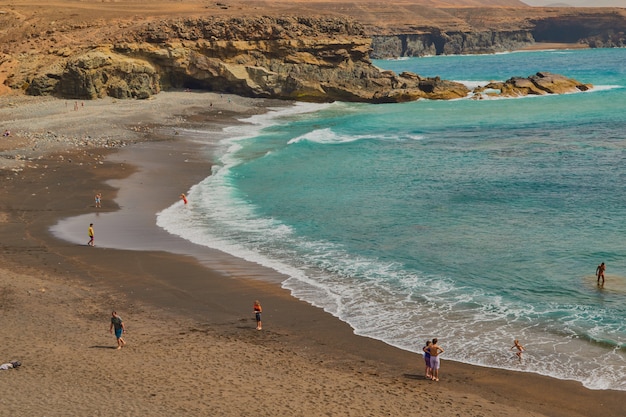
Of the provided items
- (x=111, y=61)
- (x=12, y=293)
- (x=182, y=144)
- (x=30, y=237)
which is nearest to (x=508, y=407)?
(x=12, y=293)

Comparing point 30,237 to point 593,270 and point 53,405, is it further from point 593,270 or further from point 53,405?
point 593,270

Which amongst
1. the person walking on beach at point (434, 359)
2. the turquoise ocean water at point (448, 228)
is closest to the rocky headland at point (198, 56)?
the turquoise ocean water at point (448, 228)

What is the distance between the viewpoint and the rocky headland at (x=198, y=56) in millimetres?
60906

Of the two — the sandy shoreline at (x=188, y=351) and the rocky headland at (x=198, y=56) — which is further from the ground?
the rocky headland at (x=198, y=56)

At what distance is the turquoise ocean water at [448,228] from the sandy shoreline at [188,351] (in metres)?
1.03

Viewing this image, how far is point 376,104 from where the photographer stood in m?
69.4

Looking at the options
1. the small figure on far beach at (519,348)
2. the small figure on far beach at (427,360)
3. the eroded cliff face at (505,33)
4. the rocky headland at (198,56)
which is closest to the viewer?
the small figure on far beach at (427,360)

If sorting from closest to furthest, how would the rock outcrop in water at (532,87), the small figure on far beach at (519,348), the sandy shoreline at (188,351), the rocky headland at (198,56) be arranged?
1. the sandy shoreline at (188,351)
2. the small figure on far beach at (519,348)
3. the rocky headland at (198,56)
4. the rock outcrop in water at (532,87)

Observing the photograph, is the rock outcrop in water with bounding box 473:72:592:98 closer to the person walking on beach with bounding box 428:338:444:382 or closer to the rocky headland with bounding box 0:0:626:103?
the rocky headland with bounding box 0:0:626:103

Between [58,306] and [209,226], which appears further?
[209,226]

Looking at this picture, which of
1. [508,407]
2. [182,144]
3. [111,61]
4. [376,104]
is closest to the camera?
[508,407]

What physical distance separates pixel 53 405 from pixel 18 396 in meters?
0.80

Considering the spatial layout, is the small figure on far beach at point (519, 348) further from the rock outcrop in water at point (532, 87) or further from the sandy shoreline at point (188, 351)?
the rock outcrop in water at point (532, 87)

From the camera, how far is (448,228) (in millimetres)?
26656
